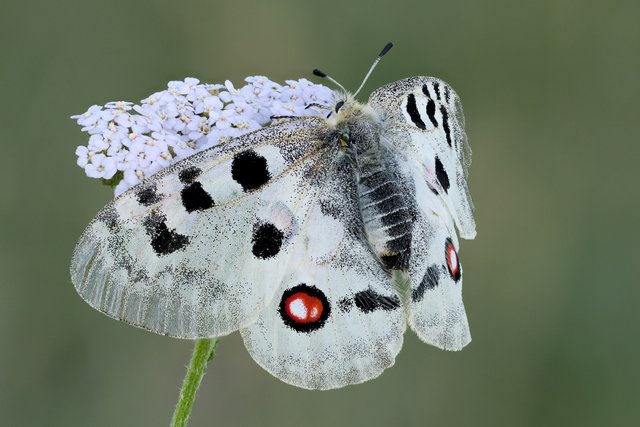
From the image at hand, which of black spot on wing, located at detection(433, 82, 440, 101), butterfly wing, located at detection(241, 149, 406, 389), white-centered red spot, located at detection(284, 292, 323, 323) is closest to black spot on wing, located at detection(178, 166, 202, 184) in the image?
butterfly wing, located at detection(241, 149, 406, 389)

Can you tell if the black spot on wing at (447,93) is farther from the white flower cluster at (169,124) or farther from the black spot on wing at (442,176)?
the white flower cluster at (169,124)

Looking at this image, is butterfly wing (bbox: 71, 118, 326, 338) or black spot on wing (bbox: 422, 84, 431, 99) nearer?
butterfly wing (bbox: 71, 118, 326, 338)

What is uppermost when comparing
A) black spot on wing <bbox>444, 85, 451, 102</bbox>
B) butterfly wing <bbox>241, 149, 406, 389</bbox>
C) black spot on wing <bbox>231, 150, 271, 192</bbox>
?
black spot on wing <bbox>444, 85, 451, 102</bbox>

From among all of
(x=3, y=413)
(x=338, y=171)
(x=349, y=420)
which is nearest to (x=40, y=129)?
(x=3, y=413)

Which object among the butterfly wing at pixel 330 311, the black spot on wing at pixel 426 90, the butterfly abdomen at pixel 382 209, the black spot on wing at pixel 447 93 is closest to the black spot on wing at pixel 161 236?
the butterfly wing at pixel 330 311

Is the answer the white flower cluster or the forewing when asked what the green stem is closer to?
the white flower cluster

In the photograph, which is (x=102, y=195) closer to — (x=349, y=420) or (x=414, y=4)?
(x=349, y=420)

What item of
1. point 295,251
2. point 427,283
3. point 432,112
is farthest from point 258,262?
point 432,112
